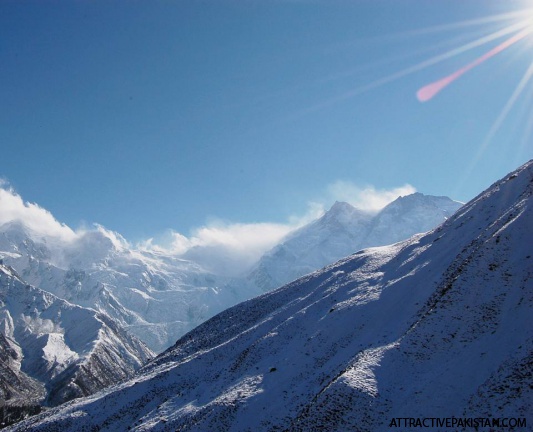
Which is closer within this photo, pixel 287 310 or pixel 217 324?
pixel 287 310

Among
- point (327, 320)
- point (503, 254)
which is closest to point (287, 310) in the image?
point (327, 320)

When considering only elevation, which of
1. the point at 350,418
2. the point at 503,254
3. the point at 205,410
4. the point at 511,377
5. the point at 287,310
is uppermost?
the point at 287,310

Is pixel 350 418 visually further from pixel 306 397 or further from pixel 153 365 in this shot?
pixel 153 365

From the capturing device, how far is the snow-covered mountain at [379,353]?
99.0ft

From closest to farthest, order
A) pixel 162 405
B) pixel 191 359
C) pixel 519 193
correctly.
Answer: pixel 162 405 → pixel 519 193 → pixel 191 359

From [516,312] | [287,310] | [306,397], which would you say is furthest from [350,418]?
[287,310]

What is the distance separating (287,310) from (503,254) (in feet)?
118

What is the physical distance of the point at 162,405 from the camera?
5231 cm

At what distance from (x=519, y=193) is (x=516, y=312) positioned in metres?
29.1

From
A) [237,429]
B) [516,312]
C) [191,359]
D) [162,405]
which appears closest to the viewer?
[516,312]

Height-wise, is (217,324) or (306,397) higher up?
(217,324)

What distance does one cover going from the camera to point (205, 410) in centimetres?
4459

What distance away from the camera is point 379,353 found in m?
38.1

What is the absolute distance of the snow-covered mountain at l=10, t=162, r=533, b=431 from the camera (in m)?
30.2
